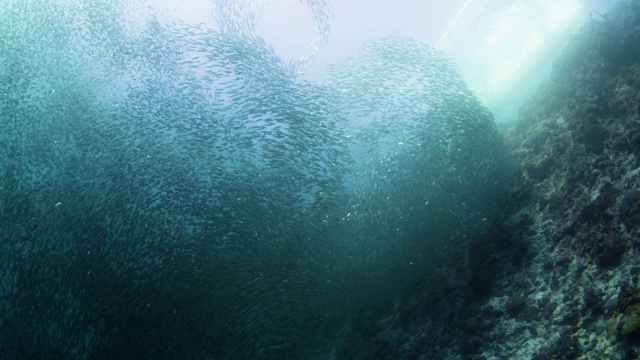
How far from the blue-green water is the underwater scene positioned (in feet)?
0.17

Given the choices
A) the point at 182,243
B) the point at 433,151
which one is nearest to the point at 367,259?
the point at 433,151

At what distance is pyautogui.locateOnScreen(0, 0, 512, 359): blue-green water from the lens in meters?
8.98

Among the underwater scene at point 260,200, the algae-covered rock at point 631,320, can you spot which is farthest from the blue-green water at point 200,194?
the algae-covered rock at point 631,320

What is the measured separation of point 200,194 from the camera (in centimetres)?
995

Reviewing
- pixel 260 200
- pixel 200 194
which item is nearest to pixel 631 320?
pixel 260 200

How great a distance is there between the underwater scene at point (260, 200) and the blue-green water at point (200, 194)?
0.17ft

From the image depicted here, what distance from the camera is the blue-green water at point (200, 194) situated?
8.98 meters

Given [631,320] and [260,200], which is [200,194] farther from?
[631,320]

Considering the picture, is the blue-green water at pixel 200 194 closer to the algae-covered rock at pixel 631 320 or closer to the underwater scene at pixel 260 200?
the underwater scene at pixel 260 200

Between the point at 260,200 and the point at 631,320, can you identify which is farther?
the point at 260,200

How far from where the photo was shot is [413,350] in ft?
25.5

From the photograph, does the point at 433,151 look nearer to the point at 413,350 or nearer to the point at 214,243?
the point at 413,350

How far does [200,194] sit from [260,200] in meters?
1.70

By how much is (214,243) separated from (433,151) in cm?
706
